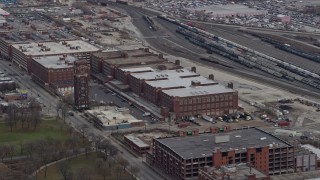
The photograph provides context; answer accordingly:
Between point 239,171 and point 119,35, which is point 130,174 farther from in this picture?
point 119,35

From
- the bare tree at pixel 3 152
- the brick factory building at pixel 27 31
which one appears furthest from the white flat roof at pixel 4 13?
the bare tree at pixel 3 152

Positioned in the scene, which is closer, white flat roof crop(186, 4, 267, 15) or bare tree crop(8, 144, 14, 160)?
bare tree crop(8, 144, 14, 160)

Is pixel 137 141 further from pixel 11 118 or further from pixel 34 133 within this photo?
pixel 11 118

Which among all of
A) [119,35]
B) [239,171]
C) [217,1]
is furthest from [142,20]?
[239,171]

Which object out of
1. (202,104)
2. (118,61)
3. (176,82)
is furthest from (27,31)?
(202,104)

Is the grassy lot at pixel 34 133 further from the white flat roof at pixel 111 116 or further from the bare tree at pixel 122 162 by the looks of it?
the bare tree at pixel 122 162

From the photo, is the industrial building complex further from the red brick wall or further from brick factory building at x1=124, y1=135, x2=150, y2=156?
brick factory building at x1=124, y1=135, x2=150, y2=156

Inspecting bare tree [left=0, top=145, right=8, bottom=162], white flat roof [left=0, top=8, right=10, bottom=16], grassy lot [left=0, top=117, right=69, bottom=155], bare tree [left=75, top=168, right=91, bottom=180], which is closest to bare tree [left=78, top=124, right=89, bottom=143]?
grassy lot [left=0, top=117, right=69, bottom=155]
